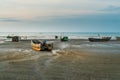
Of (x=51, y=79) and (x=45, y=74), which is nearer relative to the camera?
(x=51, y=79)

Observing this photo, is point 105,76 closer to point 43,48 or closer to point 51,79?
point 51,79

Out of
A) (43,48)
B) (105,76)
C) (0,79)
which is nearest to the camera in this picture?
(0,79)

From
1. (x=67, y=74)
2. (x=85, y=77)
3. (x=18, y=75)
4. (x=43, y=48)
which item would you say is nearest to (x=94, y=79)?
(x=85, y=77)

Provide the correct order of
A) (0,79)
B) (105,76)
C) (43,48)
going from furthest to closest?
1. (43,48)
2. (105,76)
3. (0,79)

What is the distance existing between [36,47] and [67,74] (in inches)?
956

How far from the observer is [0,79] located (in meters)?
14.8

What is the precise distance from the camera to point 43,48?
38562 mm

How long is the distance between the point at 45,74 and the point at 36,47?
2391 cm

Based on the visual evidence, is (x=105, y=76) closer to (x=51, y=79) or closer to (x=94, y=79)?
(x=94, y=79)

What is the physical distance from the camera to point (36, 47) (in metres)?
40.4

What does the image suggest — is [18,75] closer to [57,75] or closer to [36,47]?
[57,75]

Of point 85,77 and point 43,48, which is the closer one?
point 85,77

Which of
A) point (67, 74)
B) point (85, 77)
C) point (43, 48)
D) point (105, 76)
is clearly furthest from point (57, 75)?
point (43, 48)

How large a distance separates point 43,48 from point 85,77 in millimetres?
23326
